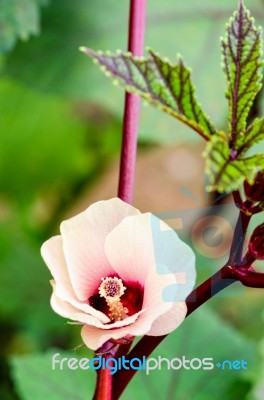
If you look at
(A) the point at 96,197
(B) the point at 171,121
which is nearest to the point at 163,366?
(B) the point at 171,121

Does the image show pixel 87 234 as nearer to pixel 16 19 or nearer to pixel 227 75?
pixel 227 75

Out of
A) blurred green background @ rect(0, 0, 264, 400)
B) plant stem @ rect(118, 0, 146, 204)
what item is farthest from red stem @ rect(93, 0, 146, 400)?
blurred green background @ rect(0, 0, 264, 400)

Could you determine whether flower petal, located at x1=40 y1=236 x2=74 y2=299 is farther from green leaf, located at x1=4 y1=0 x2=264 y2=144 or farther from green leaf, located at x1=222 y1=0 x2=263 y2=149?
green leaf, located at x1=4 y1=0 x2=264 y2=144

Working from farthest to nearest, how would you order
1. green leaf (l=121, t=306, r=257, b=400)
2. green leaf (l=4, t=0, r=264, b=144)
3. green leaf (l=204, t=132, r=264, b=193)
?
green leaf (l=4, t=0, r=264, b=144)
green leaf (l=121, t=306, r=257, b=400)
green leaf (l=204, t=132, r=264, b=193)

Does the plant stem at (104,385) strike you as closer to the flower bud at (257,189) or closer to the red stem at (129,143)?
the red stem at (129,143)

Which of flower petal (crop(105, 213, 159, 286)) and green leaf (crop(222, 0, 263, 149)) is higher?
green leaf (crop(222, 0, 263, 149))

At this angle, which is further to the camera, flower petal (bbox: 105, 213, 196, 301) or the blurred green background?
the blurred green background

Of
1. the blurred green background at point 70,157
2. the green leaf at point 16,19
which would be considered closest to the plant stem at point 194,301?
the blurred green background at point 70,157
